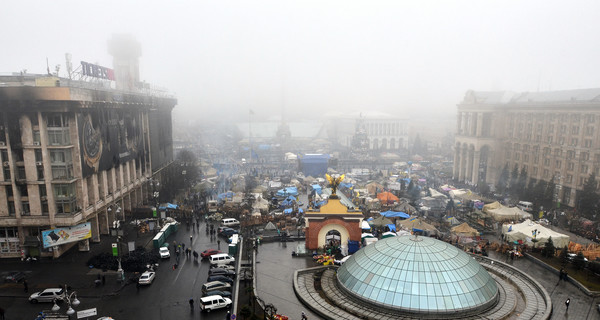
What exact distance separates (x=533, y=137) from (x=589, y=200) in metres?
17.9

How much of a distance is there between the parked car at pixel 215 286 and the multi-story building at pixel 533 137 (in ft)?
149

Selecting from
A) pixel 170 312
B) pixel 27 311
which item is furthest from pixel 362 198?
pixel 27 311

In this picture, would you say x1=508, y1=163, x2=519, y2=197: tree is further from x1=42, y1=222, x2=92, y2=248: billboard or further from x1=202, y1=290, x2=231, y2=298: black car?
x1=42, y1=222, x2=92, y2=248: billboard

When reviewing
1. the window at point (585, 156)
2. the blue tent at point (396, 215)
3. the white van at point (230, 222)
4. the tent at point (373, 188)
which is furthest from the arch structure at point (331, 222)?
the window at point (585, 156)

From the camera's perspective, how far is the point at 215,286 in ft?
75.9

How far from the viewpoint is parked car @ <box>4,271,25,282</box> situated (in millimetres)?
24906

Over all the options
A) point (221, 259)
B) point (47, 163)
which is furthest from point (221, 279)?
point (47, 163)

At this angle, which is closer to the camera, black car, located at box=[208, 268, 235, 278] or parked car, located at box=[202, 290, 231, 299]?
parked car, located at box=[202, 290, 231, 299]

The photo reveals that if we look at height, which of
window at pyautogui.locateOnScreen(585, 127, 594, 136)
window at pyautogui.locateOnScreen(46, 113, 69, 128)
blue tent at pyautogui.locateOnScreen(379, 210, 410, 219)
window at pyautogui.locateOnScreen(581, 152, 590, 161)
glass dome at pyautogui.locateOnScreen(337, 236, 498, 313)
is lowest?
blue tent at pyautogui.locateOnScreen(379, 210, 410, 219)

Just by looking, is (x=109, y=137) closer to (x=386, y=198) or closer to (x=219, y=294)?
(x=219, y=294)

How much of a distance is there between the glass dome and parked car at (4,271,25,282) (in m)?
20.9

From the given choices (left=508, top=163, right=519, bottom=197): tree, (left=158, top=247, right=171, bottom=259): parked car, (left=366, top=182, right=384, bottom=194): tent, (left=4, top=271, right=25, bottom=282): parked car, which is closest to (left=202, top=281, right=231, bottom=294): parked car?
(left=158, top=247, right=171, bottom=259): parked car

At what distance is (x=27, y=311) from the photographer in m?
21.4

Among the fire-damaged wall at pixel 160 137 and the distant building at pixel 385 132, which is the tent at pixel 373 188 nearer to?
the fire-damaged wall at pixel 160 137
